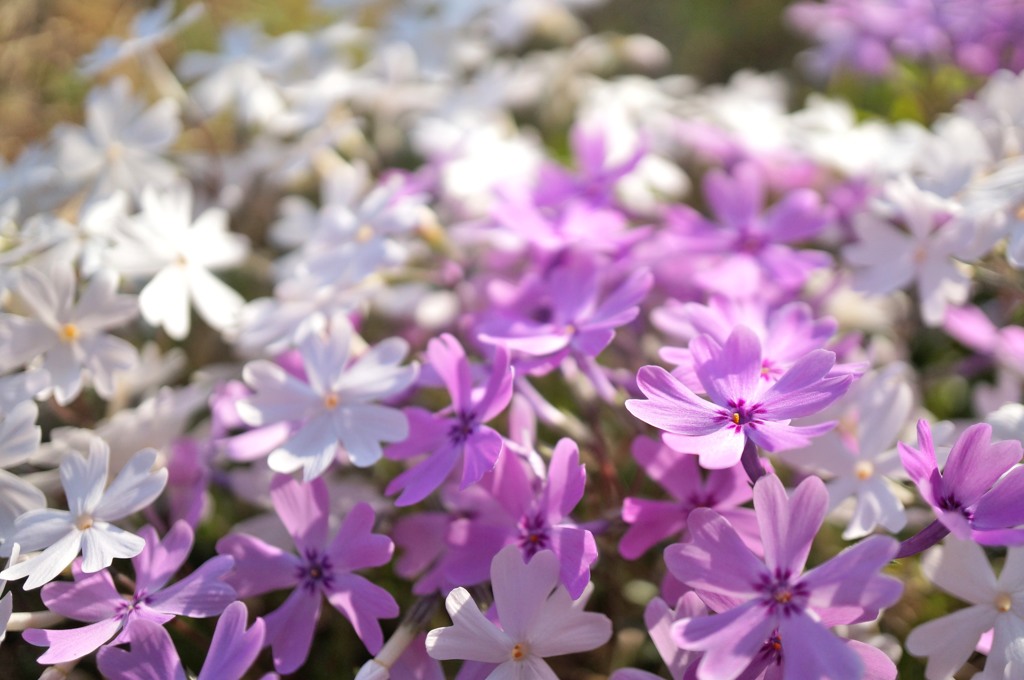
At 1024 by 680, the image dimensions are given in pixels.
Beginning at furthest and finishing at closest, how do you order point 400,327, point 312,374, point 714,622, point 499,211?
point 400,327 < point 499,211 < point 312,374 < point 714,622

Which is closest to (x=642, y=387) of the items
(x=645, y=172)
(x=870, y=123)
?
(x=645, y=172)

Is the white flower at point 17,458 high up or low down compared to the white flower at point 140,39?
down

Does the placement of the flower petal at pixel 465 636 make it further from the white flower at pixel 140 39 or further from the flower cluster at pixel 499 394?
the white flower at pixel 140 39

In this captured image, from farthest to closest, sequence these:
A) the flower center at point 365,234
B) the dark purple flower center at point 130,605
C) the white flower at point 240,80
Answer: the white flower at point 240,80, the flower center at point 365,234, the dark purple flower center at point 130,605

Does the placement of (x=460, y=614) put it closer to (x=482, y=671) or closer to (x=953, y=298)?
(x=482, y=671)

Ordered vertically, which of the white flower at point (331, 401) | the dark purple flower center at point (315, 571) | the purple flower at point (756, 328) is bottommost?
the dark purple flower center at point (315, 571)

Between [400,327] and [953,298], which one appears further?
[400,327]

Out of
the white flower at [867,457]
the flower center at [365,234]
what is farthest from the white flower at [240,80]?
the white flower at [867,457]

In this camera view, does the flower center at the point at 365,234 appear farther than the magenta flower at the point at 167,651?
Yes
